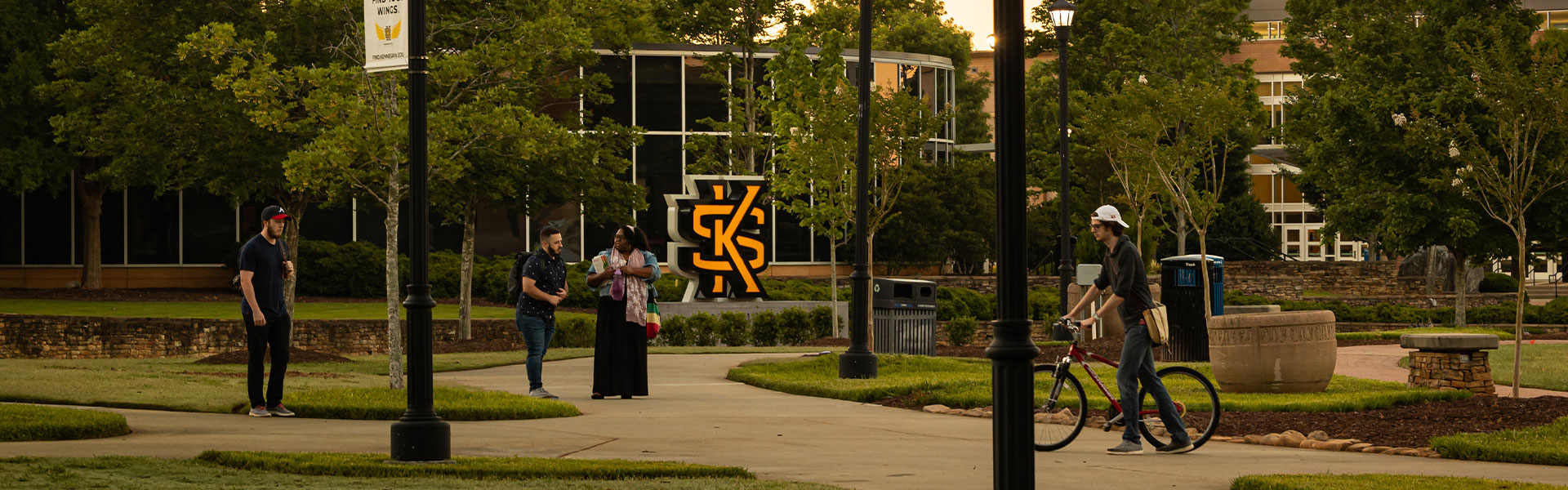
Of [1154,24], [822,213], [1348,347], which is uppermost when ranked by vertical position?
[1154,24]

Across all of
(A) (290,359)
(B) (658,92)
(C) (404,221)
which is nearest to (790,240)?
(B) (658,92)

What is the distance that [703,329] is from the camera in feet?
85.1

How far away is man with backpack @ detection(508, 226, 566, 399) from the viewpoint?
14.0 meters

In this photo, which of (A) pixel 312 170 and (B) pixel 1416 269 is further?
(B) pixel 1416 269

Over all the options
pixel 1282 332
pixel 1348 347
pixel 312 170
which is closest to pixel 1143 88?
pixel 1348 347

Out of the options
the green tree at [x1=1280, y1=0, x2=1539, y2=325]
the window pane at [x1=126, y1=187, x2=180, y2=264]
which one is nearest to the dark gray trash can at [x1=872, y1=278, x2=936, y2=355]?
the green tree at [x1=1280, y1=0, x2=1539, y2=325]

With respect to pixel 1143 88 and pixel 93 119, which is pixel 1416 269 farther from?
pixel 93 119

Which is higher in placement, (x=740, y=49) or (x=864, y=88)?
(x=740, y=49)

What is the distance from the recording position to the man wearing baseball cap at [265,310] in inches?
463

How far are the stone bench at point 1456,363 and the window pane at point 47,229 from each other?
34.9 m

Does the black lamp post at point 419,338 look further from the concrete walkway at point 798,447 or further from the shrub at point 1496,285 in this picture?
the shrub at point 1496,285

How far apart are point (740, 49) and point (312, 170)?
86.2ft

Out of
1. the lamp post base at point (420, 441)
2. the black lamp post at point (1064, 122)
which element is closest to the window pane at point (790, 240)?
the black lamp post at point (1064, 122)

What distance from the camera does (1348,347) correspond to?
2538 centimetres
